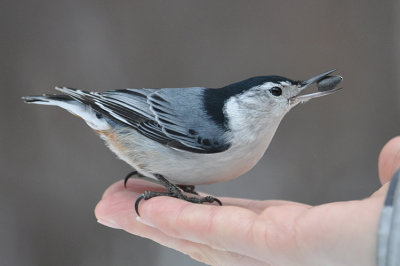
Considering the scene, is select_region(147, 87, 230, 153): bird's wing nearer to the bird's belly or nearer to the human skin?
the bird's belly

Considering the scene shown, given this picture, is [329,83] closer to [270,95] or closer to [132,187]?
[270,95]

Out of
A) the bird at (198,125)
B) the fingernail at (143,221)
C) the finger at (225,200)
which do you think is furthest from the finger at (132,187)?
the fingernail at (143,221)

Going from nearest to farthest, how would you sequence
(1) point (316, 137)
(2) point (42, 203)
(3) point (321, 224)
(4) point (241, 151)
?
(3) point (321, 224)
(4) point (241, 151)
(2) point (42, 203)
(1) point (316, 137)

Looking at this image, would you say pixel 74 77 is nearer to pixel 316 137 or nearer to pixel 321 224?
pixel 316 137

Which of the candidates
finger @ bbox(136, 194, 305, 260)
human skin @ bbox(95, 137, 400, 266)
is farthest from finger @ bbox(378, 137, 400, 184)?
finger @ bbox(136, 194, 305, 260)

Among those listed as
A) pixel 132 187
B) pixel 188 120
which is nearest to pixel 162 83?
pixel 132 187

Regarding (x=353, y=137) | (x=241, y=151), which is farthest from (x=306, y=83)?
(x=353, y=137)

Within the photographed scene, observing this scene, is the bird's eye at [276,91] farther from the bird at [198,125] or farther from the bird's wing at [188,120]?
the bird's wing at [188,120]
